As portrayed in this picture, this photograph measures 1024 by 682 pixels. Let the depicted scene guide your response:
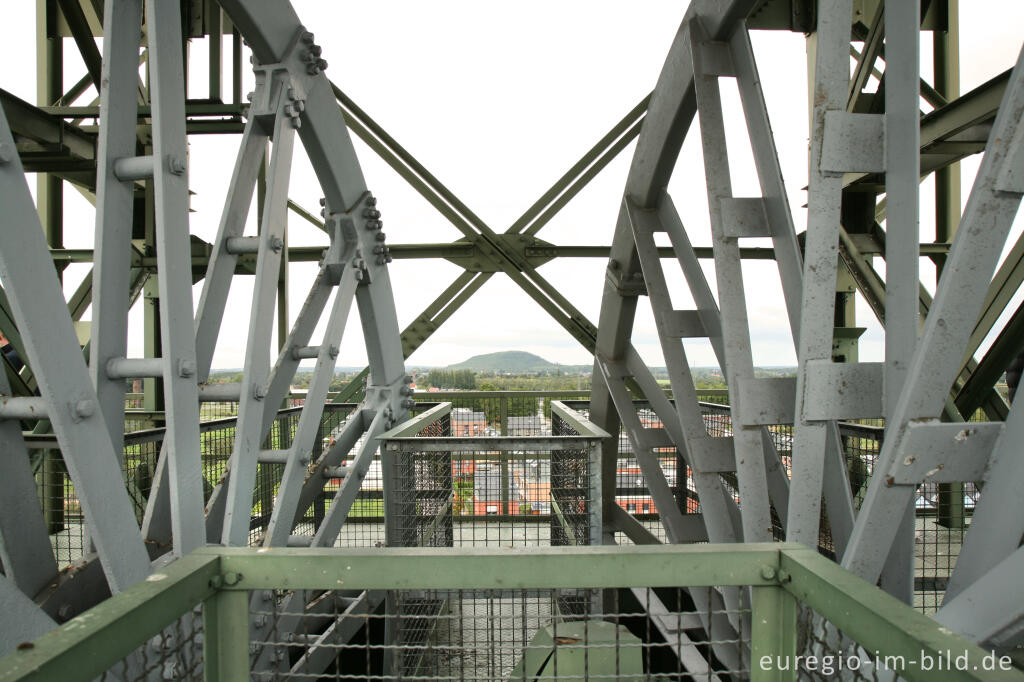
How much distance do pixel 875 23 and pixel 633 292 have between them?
220 cm

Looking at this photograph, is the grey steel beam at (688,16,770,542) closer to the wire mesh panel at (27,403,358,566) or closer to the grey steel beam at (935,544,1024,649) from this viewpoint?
the grey steel beam at (935,544,1024,649)

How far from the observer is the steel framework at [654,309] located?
65.2 inches

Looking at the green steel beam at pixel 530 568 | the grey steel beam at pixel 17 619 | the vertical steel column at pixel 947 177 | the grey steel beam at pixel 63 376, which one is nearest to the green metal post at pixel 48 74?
the grey steel beam at pixel 63 376

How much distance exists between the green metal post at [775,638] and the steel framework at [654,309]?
18.2 inches

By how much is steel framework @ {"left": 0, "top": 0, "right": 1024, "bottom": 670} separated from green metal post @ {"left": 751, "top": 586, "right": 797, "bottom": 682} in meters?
0.46

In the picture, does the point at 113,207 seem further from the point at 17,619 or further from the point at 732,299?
the point at 732,299

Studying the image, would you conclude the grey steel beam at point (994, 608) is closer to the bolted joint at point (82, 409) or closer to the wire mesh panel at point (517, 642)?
the wire mesh panel at point (517, 642)

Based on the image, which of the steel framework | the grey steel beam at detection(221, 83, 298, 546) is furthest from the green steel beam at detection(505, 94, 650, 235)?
the grey steel beam at detection(221, 83, 298, 546)

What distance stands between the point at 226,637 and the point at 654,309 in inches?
108

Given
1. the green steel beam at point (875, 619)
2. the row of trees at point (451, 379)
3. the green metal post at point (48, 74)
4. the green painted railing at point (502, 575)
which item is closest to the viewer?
the green steel beam at point (875, 619)

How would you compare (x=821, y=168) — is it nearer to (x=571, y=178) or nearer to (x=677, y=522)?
(x=677, y=522)

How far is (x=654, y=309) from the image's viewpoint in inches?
137

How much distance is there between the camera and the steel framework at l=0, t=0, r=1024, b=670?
5.43 feet

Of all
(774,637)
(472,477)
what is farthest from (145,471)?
(774,637)
